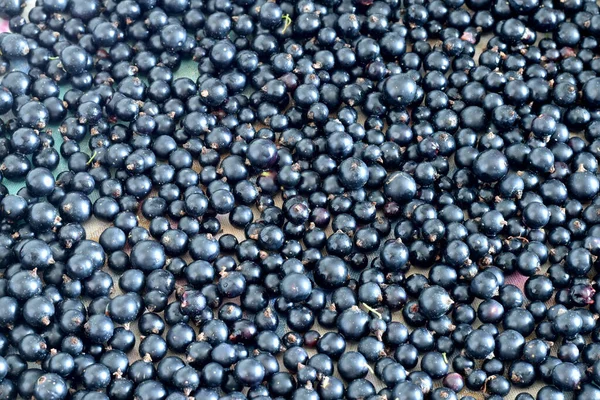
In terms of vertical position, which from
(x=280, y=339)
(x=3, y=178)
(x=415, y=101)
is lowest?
(x=280, y=339)

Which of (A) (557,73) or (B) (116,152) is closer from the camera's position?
(B) (116,152)

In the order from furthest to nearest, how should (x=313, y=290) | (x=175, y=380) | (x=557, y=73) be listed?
(x=557, y=73) → (x=313, y=290) → (x=175, y=380)

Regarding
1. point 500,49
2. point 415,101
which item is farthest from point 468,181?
point 500,49

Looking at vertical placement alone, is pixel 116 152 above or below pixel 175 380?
above

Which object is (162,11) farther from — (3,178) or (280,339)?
(280,339)

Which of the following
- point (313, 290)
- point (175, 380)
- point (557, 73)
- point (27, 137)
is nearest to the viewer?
point (175, 380)

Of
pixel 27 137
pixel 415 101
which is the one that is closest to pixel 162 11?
pixel 27 137

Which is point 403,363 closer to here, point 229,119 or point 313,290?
point 313,290
